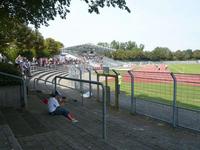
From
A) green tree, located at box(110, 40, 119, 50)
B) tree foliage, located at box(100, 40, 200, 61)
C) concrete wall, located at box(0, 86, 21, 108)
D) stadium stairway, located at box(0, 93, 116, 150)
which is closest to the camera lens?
stadium stairway, located at box(0, 93, 116, 150)

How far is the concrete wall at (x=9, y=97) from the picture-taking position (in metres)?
11.4

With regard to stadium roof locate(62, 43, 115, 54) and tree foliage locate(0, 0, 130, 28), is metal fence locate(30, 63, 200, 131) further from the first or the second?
stadium roof locate(62, 43, 115, 54)

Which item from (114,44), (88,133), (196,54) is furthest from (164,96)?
(114,44)

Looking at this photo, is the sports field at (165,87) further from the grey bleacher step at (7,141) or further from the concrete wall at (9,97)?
the grey bleacher step at (7,141)

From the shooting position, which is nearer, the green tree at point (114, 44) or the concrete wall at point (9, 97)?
the concrete wall at point (9, 97)

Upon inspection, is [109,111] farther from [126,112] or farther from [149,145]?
[149,145]

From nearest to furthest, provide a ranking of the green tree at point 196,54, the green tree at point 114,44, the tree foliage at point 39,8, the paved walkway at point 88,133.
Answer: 1. the paved walkway at point 88,133
2. the tree foliage at point 39,8
3. the green tree at point 196,54
4. the green tree at point 114,44

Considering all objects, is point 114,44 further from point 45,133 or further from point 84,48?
point 45,133

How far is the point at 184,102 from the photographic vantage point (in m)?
10.9

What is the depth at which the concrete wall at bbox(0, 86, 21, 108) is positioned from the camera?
11383 millimetres

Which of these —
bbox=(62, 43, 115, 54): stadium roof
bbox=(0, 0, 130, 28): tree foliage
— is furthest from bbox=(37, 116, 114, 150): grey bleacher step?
bbox=(62, 43, 115, 54): stadium roof

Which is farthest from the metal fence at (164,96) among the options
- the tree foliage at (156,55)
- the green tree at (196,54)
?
the green tree at (196,54)

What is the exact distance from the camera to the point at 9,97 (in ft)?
37.6

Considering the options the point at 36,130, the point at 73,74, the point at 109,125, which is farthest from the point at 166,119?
the point at 73,74
